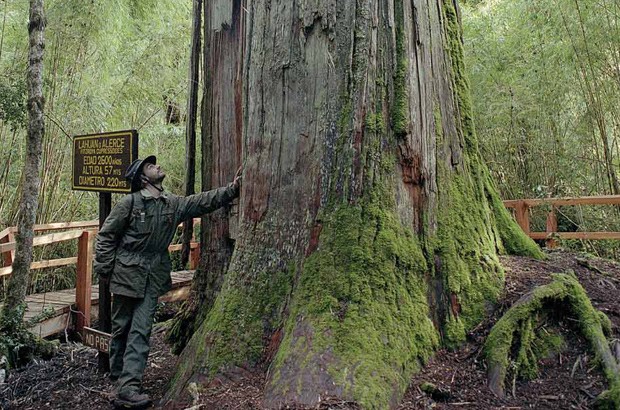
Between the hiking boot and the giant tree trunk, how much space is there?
29 cm

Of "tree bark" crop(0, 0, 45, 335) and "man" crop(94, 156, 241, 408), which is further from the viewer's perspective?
"tree bark" crop(0, 0, 45, 335)

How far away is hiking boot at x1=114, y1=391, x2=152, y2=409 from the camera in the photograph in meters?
3.12

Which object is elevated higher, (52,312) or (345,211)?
(345,211)

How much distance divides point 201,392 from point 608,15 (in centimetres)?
605

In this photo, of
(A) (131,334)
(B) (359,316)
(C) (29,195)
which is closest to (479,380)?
(B) (359,316)

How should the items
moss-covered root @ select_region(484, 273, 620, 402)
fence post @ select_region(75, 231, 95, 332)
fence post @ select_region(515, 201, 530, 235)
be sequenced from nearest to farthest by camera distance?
moss-covered root @ select_region(484, 273, 620, 402)
fence post @ select_region(75, 231, 95, 332)
fence post @ select_region(515, 201, 530, 235)

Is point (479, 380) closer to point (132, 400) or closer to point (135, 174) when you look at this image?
point (132, 400)

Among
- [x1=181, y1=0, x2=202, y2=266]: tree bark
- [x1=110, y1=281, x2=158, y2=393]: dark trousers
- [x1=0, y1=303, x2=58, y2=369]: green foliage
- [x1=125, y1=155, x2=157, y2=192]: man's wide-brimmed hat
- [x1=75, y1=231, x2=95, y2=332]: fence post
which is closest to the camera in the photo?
[x1=110, y1=281, x2=158, y2=393]: dark trousers

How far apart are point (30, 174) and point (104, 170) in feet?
3.78

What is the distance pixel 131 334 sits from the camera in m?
3.46

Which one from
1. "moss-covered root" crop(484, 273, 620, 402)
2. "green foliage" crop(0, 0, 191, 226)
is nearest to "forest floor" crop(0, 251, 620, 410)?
"moss-covered root" crop(484, 273, 620, 402)

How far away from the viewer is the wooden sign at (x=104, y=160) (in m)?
4.01

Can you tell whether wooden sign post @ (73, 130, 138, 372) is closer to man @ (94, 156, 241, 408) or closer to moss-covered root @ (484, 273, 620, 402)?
man @ (94, 156, 241, 408)

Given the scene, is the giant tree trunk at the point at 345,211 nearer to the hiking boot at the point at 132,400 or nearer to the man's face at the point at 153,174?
the hiking boot at the point at 132,400
